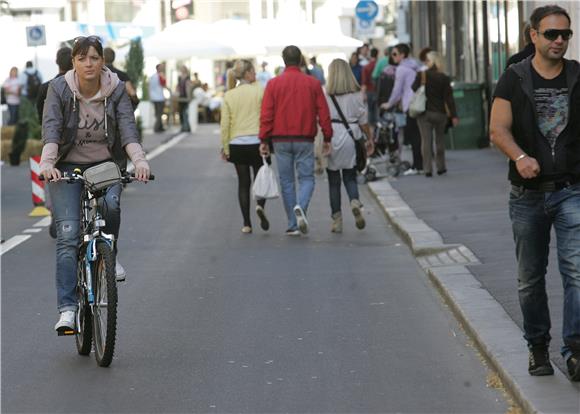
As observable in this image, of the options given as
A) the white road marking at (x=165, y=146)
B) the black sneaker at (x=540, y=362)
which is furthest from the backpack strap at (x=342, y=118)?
the white road marking at (x=165, y=146)

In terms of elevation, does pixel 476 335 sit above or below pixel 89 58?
below

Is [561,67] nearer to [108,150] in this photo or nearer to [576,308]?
[576,308]

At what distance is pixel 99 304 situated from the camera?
859cm

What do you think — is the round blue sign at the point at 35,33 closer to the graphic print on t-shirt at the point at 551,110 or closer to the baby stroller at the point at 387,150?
the baby stroller at the point at 387,150

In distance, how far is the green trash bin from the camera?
90.4 ft

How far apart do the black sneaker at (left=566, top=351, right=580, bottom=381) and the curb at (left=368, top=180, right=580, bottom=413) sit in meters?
0.05

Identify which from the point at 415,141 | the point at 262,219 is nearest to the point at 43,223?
the point at 262,219

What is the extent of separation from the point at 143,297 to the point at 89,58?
2997 millimetres

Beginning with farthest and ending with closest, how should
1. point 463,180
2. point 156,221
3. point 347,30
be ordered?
point 347,30 → point 463,180 → point 156,221

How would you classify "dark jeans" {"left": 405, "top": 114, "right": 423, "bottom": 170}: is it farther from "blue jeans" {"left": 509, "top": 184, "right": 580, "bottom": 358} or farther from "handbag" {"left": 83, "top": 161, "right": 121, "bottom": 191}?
"blue jeans" {"left": 509, "top": 184, "right": 580, "bottom": 358}

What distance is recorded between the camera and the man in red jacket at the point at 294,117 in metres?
15.2

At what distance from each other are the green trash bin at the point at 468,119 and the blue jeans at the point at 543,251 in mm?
20133

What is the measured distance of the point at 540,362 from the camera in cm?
750

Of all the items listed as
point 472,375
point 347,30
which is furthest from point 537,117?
point 347,30
